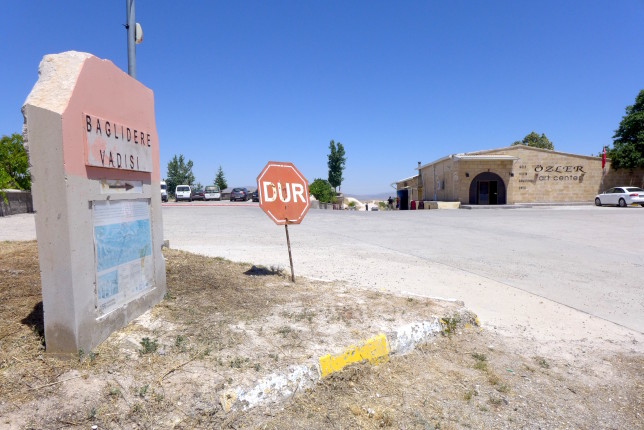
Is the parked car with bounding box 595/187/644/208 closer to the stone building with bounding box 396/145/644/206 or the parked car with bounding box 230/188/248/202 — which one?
the stone building with bounding box 396/145/644/206

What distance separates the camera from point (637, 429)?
9.54 ft

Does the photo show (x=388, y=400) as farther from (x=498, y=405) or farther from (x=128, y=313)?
(x=128, y=313)

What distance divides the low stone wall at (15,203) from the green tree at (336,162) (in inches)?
1835

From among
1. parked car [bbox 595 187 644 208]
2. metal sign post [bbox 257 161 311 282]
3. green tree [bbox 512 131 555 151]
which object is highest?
green tree [bbox 512 131 555 151]

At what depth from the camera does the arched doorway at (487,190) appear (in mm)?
36000

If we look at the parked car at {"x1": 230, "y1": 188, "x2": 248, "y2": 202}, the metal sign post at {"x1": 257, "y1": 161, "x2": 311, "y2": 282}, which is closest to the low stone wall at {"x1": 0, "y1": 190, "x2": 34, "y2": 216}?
the metal sign post at {"x1": 257, "y1": 161, "x2": 311, "y2": 282}

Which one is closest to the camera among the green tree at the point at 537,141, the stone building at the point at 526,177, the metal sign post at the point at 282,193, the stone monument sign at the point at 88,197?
the stone monument sign at the point at 88,197

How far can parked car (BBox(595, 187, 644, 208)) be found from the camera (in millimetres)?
30484

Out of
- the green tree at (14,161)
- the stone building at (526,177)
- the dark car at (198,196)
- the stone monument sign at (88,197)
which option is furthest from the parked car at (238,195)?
the stone monument sign at (88,197)

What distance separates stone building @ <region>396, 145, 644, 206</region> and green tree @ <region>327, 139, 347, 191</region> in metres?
27.6

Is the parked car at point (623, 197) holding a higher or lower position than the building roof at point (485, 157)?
lower

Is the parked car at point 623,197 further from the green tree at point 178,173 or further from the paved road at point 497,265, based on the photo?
the green tree at point 178,173

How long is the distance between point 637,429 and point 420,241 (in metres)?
9.35

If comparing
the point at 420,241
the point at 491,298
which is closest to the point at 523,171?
the point at 420,241
